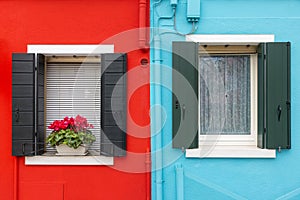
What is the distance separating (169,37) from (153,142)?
4.62 ft

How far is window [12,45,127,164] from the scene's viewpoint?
17.2 ft

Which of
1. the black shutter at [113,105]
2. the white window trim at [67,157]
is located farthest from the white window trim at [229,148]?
the white window trim at [67,157]

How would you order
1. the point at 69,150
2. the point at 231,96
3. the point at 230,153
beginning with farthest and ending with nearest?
the point at 231,96
the point at 69,150
the point at 230,153

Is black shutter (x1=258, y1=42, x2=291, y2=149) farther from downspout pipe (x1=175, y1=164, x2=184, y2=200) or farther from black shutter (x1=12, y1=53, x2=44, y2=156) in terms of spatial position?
black shutter (x1=12, y1=53, x2=44, y2=156)

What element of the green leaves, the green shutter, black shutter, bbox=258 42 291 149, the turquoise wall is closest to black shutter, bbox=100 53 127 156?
the green leaves

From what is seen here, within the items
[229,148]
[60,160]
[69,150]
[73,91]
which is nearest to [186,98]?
[229,148]

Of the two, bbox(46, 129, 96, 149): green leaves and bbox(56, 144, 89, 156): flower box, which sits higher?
bbox(46, 129, 96, 149): green leaves

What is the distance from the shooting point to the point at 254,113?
17.9 ft

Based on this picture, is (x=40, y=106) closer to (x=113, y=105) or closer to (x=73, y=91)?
(x=73, y=91)

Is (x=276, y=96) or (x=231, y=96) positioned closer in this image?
(x=276, y=96)

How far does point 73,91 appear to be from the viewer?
18.2ft

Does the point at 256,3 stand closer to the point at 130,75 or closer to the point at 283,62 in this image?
the point at 283,62

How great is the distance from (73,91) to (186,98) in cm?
157

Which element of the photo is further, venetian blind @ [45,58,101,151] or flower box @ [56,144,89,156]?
venetian blind @ [45,58,101,151]
